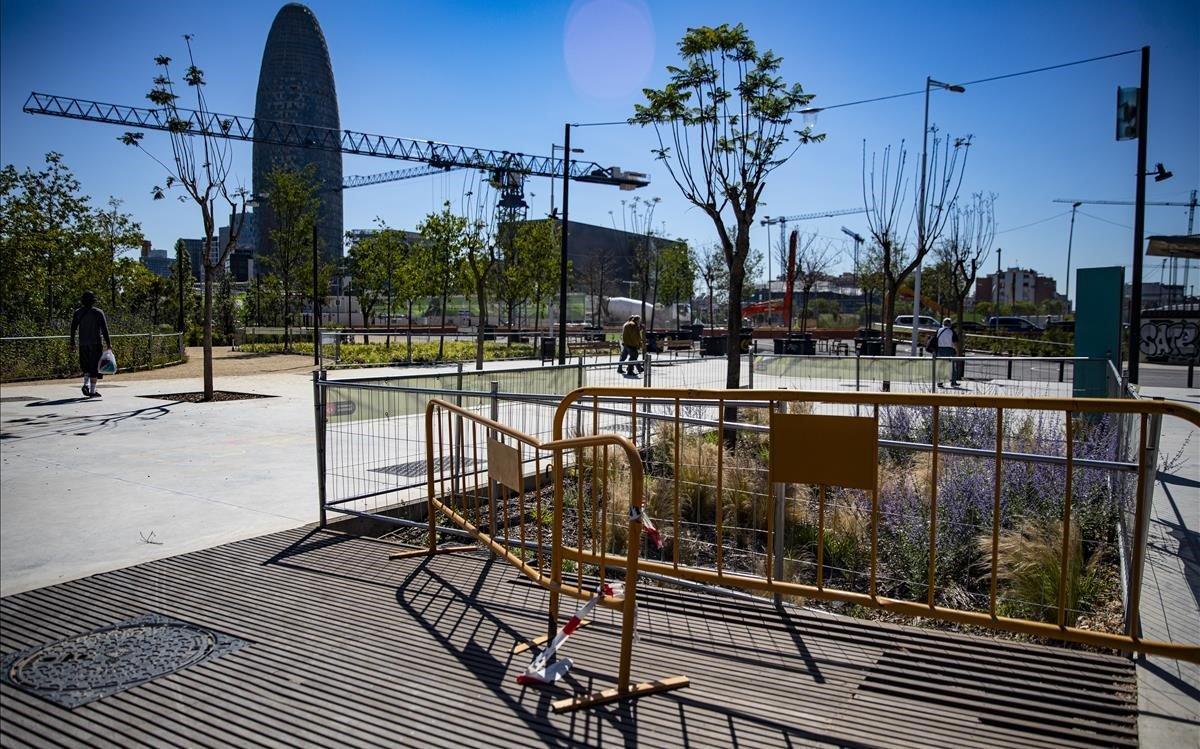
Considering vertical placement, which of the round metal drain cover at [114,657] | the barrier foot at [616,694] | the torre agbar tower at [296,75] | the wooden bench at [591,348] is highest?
the torre agbar tower at [296,75]

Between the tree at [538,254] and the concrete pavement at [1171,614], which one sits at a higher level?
the tree at [538,254]

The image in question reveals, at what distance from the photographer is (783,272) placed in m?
59.7

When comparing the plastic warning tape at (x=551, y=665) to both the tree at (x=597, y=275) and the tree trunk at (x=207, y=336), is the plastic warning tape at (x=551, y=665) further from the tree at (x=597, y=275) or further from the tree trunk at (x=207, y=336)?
the tree at (x=597, y=275)

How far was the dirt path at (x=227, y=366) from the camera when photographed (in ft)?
58.9

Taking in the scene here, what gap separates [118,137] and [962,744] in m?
6.02

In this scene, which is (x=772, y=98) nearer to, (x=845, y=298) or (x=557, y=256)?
(x=557, y=256)

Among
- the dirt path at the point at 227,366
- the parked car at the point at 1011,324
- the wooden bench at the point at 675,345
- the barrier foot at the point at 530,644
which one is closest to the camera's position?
the barrier foot at the point at 530,644

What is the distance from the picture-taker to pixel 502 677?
408 centimetres

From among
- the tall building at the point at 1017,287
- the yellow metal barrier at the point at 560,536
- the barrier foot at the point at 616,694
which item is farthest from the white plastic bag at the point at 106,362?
the tall building at the point at 1017,287

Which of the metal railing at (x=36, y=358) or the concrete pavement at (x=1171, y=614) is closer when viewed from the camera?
the concrete pavement at (x=1171, y=614)

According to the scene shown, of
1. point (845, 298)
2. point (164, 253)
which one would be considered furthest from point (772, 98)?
point (845, 298)

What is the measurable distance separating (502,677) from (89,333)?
3825 millimetres

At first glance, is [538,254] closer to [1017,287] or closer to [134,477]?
[134,477]

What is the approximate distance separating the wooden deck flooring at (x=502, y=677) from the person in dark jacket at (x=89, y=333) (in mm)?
1480
